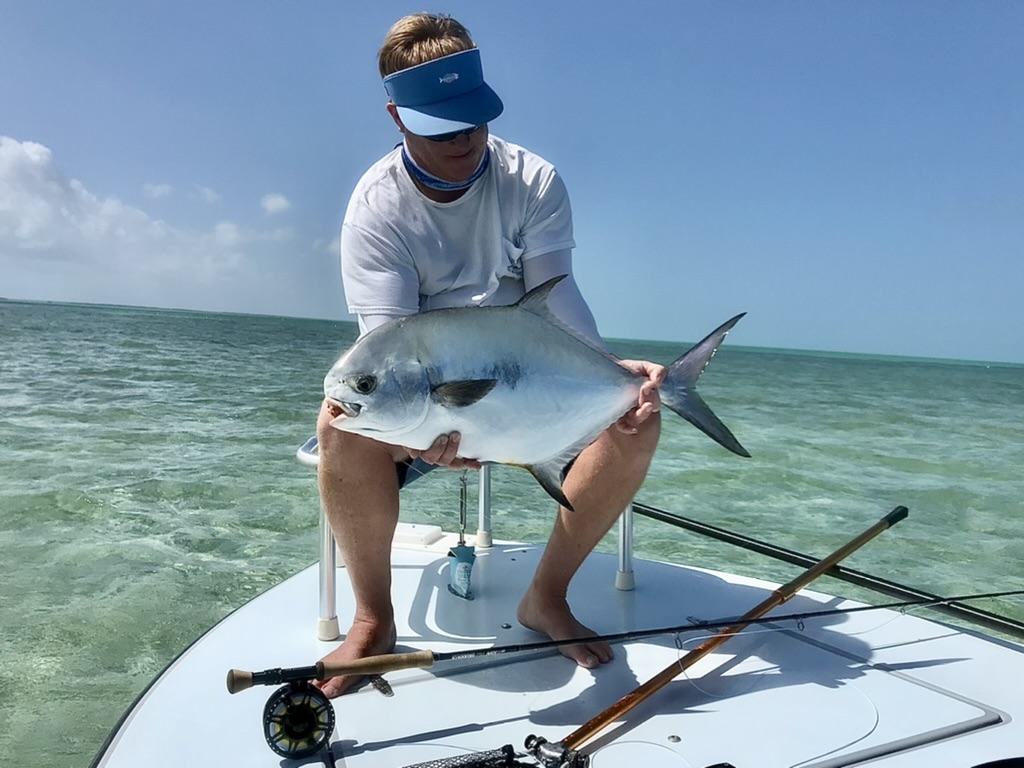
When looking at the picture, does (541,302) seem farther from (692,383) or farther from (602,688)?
(602,688)

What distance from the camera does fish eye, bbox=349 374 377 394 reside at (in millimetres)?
1478

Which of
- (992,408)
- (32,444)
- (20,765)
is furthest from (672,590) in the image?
(992,408)

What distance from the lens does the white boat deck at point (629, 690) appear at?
1.46 meters

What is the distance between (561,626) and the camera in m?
1.97

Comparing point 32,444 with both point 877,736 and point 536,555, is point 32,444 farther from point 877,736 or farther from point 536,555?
point 877,736

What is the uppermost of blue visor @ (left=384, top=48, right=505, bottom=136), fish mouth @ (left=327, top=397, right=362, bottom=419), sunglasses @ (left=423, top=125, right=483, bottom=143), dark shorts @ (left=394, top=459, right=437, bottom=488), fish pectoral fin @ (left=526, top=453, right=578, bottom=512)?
blue visor @ (left=384, top=48, right=505, bottom=136)

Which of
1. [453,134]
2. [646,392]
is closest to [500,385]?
[646,392]

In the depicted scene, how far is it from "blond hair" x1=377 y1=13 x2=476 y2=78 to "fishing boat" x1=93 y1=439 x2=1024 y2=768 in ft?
3.45

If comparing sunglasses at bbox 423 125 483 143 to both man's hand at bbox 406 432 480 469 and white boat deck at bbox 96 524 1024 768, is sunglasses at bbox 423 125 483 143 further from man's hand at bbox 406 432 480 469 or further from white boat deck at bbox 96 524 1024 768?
white boat deck at bbox 96 524 1024 768

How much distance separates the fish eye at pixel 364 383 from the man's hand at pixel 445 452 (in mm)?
178

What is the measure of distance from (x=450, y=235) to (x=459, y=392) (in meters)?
0.80

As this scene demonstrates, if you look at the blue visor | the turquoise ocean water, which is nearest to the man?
the blue visor

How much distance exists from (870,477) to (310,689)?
8.43 m

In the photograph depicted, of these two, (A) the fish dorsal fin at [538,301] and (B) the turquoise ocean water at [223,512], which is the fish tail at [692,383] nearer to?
(A) the fish dorsal fin at [538,301]
